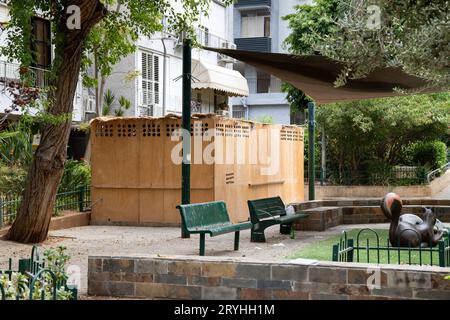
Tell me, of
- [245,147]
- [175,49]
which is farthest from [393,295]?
[175,49]

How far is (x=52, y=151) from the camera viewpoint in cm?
1295

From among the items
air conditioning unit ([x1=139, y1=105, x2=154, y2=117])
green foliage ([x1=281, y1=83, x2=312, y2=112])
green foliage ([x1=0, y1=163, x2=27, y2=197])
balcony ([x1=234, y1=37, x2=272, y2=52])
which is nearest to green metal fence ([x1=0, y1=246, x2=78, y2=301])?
green foliage ([x1=0, y1=163, x2=27, y2=197])

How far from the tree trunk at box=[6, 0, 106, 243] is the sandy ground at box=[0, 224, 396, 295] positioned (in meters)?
0.38

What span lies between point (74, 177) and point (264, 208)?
18.4ft

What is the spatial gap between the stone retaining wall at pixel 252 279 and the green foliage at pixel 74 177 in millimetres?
9138

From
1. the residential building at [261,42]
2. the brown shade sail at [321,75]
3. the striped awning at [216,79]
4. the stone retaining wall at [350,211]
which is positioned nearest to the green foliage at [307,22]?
the striped awning at [216,79]

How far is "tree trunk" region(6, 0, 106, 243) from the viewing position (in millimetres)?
12859

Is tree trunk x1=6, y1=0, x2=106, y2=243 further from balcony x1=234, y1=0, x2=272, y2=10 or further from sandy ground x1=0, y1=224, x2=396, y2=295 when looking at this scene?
balcony x1=234, y1=0, x2=272, y2=10

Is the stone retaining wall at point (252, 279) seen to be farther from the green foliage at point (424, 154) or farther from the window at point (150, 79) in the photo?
the window at point (150, 79)

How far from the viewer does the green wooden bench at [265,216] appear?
1318 cm

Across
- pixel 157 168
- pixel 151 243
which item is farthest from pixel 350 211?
pixel 151 243

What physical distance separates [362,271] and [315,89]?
298 inches

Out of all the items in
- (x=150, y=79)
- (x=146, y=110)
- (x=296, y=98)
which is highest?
(x=150, y=79)

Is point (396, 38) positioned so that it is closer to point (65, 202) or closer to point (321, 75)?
point (321, 75)
